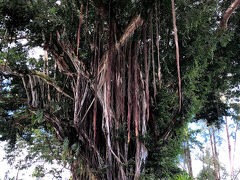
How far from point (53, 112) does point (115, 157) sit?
1088 mm

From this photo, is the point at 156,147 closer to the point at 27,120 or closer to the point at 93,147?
the point at 93,147

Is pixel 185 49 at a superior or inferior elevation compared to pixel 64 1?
inferior

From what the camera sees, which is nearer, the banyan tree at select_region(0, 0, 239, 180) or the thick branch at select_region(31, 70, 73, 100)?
the banyan tree at select_region(0, 0, 239, 180)

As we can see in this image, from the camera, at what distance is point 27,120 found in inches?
159

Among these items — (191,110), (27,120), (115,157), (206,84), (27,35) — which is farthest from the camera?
(27,120)

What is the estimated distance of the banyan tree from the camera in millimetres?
2471

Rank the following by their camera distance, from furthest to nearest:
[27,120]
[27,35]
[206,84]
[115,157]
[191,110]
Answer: [27,120], [206,84], [191,110], [27,35], [115,157]

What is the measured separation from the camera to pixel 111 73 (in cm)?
265

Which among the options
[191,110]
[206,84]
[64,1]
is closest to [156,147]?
[191,110]

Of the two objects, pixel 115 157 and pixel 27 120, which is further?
pixel 27 120

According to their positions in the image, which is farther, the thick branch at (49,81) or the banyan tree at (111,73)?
the thick branch at (49,81)

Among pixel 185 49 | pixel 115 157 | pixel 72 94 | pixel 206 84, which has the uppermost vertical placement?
pixel 185 49

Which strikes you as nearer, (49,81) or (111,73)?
(111,73)

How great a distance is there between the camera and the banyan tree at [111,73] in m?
2.47
